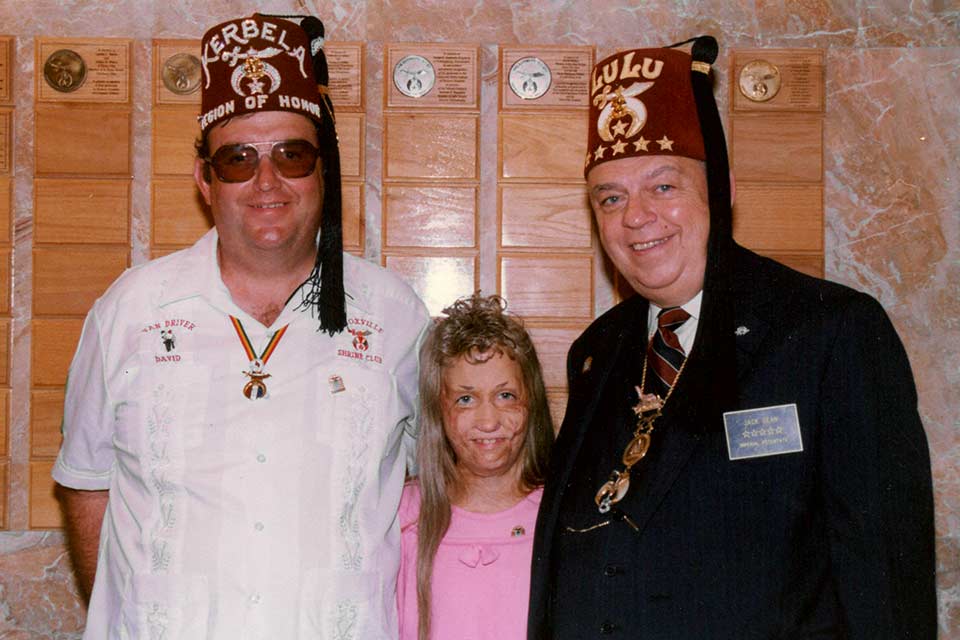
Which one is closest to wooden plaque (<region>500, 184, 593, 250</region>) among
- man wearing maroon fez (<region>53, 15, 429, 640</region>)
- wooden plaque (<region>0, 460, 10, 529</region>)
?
man wearing maroon fez (<region>53, 15, 429, 640</region>)

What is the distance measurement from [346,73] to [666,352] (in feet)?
5.80

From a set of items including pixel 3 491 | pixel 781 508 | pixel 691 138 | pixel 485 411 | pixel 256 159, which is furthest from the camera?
pixel 3 491

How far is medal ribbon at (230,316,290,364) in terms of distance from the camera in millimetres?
2127

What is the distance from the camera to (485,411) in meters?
2.22

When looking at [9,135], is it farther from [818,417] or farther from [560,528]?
[818,417]

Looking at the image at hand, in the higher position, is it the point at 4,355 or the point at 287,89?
the point at 287,89

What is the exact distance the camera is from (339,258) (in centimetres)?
222

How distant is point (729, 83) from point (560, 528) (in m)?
1.93

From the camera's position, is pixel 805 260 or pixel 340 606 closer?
pixel 340 606

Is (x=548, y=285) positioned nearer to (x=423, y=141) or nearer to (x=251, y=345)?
(x=423, y=141)

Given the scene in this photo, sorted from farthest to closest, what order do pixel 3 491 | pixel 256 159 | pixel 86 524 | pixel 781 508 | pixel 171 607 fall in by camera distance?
pixel 3 491, pixel 86 524, pixel 256 159, pixel 171 607, pixel 781 508

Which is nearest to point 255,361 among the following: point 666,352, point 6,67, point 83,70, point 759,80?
point 666,352

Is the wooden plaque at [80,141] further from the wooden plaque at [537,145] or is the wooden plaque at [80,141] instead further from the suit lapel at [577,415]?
the suit lapel at [577,415]

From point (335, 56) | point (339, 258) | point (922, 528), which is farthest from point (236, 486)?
point (335, 56)
